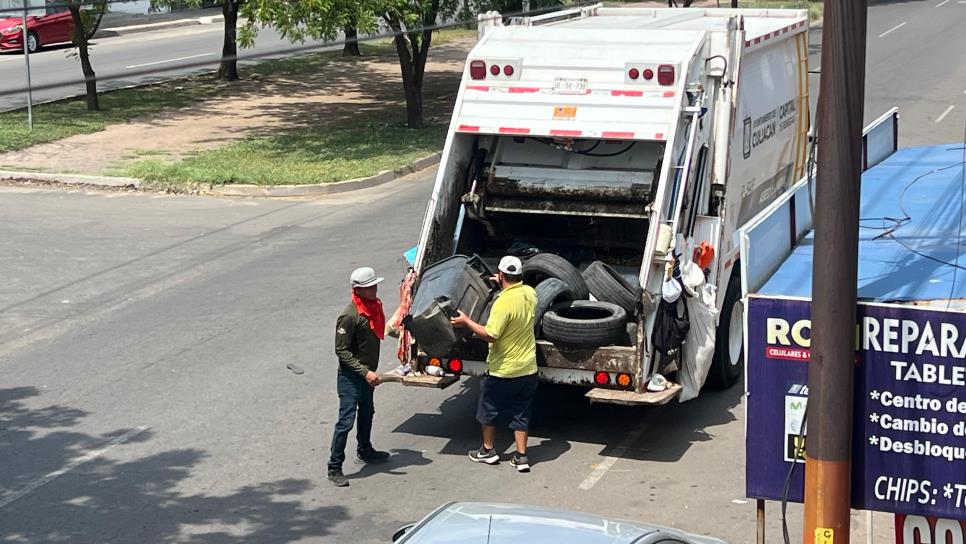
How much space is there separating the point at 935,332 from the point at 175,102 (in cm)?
2354

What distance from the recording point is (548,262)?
10.6 m

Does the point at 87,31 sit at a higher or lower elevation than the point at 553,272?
higher

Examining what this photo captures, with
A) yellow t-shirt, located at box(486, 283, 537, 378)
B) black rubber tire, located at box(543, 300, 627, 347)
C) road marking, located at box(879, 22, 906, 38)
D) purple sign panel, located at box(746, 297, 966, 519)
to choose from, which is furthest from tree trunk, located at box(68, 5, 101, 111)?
road marking, located at box(879, 22, 906, 38)

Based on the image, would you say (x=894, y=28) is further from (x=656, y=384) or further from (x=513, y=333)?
(x=513, y=333)

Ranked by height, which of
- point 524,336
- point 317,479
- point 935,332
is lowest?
point 317,479

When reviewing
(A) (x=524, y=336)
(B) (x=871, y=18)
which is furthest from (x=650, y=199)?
(B) (x=871, y=18)

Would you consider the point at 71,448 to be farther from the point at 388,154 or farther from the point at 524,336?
the point at 388,154

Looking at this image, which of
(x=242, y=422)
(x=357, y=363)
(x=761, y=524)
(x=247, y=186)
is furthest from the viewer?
(x=247, y=186)

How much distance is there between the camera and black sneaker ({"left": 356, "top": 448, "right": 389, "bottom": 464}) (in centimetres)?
1004

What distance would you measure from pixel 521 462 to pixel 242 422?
247 centimetres

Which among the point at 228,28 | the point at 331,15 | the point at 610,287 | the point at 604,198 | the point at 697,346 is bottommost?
the point at 697,346

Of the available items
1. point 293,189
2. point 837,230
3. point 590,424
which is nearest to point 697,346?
point 590,424

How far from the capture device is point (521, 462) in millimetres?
9906

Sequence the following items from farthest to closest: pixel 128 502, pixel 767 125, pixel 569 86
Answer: pixel 767 125 → pixel 569 86 → pixel 128 502
